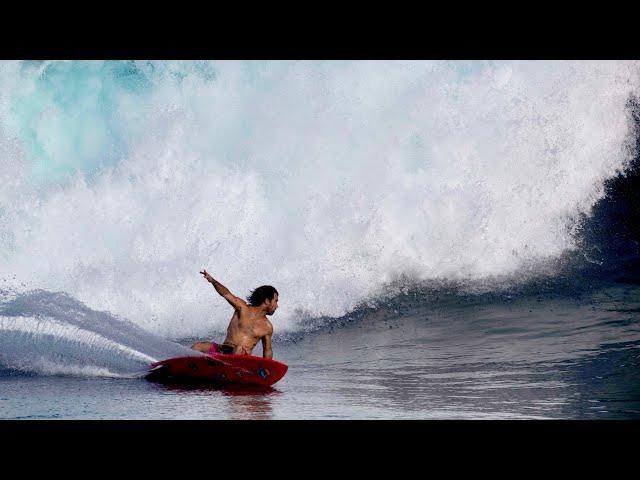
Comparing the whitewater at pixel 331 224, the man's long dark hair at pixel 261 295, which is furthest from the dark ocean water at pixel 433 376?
the man's long dark hair at pixel 261 295

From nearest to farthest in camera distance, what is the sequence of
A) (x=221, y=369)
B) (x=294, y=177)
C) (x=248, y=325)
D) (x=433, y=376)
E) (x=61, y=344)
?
(x=221, y=369) → (x=248, y=325) → (x=433, y=376) → (x=61, y=344) → (x=294, y=177)

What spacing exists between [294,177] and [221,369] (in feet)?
25.5

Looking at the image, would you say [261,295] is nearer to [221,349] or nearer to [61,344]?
[221,349]

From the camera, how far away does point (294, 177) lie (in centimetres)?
1309

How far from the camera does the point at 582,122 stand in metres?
10.8

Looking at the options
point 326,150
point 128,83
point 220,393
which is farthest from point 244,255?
point 220,393

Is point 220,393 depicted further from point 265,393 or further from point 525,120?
point 525,120

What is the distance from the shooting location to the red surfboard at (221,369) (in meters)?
5.46

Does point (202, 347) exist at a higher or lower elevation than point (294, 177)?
lower

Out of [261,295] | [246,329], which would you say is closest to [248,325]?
[246,329]

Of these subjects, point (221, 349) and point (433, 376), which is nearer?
point (221, 349)

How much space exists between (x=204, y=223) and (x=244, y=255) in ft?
3.80

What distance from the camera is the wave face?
10.5 meters

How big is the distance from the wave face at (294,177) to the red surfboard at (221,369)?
3.57m
